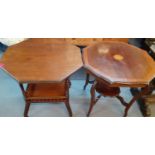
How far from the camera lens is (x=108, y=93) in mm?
1605

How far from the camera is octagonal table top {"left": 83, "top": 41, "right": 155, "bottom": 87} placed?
4.15 ft

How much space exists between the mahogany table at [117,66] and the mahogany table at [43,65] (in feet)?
0.43

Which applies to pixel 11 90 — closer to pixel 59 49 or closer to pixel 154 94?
pixel 59 49

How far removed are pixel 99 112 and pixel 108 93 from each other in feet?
0.92

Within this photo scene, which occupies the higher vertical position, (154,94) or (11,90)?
(154,94)

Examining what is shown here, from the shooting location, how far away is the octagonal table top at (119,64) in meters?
1.27

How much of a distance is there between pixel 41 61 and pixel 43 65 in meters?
0.06

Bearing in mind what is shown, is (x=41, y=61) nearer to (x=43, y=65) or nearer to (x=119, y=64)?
(x=43, y=65)

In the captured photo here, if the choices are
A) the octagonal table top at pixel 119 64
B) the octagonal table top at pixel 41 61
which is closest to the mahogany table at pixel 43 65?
the octagonal table top at pixel 41 61

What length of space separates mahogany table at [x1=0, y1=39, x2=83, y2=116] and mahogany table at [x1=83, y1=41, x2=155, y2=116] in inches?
5.1

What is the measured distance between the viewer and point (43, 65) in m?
1.36

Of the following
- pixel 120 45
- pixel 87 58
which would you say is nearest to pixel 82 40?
pixel 120 45

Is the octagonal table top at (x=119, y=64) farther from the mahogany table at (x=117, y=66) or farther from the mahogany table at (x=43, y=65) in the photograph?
the mahogany table at (x=43, y=65)

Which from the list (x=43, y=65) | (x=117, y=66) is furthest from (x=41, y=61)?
(x=117, y=66)
